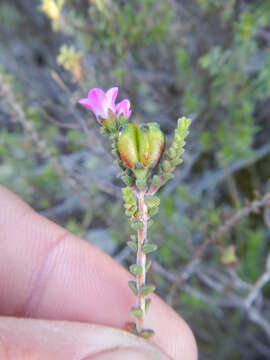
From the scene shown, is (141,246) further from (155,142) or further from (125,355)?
(125,355)

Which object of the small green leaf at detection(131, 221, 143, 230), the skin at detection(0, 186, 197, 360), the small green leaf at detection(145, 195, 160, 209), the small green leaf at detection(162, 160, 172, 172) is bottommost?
the skin at detection(0, 186, 197, 360)

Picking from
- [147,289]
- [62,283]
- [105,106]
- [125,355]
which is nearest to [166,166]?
[105,106]

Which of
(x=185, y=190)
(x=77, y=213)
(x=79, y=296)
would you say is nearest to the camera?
(x=79, y=296)

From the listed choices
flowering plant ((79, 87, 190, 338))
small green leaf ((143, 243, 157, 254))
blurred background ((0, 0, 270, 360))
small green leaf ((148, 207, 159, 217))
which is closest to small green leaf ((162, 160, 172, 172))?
flowering plant ((79, 87, 190, 338))

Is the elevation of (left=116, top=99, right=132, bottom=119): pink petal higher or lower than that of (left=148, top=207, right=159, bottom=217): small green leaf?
higher

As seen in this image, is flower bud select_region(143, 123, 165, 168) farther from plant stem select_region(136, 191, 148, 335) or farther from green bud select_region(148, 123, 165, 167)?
plant stem select_region(136, 191, 148, 335)

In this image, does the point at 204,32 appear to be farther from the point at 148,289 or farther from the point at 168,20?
the point at 148,289

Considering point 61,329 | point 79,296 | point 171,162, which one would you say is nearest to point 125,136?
point 171,162
